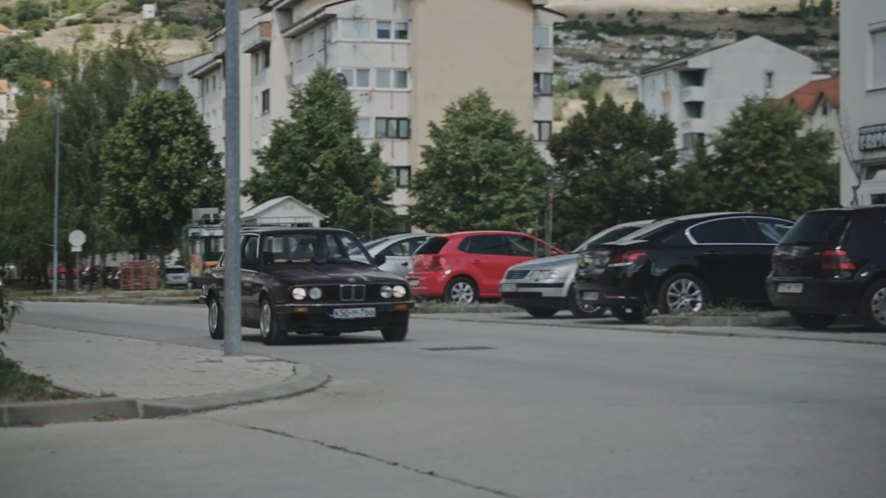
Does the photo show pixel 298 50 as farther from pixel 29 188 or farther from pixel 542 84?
pixel 29 188

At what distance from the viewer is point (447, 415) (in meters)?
11.1

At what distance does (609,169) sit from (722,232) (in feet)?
164

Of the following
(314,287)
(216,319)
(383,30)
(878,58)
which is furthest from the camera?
(383,30)

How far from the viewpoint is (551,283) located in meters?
27.1

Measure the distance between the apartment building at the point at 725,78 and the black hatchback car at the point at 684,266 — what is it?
9276cm

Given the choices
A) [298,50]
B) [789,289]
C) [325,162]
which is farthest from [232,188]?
[298,50]

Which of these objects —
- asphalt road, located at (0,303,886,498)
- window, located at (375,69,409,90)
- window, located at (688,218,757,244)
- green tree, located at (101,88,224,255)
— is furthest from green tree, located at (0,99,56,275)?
asphalt road, located at (0,303,886,498)

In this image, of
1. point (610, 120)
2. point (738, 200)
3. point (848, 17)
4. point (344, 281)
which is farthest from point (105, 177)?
point (344, 281)

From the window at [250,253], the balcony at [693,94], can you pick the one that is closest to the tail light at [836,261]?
the window at [250,253]

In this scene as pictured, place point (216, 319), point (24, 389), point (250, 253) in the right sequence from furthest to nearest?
point (216, 319), point (250, 253), point (24, 389)

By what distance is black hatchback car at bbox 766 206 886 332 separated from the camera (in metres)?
20.6

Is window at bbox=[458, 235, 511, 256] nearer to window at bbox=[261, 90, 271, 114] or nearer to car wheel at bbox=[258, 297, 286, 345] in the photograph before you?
car wheel at bbox=[258, 297, 286, 345]

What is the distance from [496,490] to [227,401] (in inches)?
185

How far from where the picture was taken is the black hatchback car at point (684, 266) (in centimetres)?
2373
